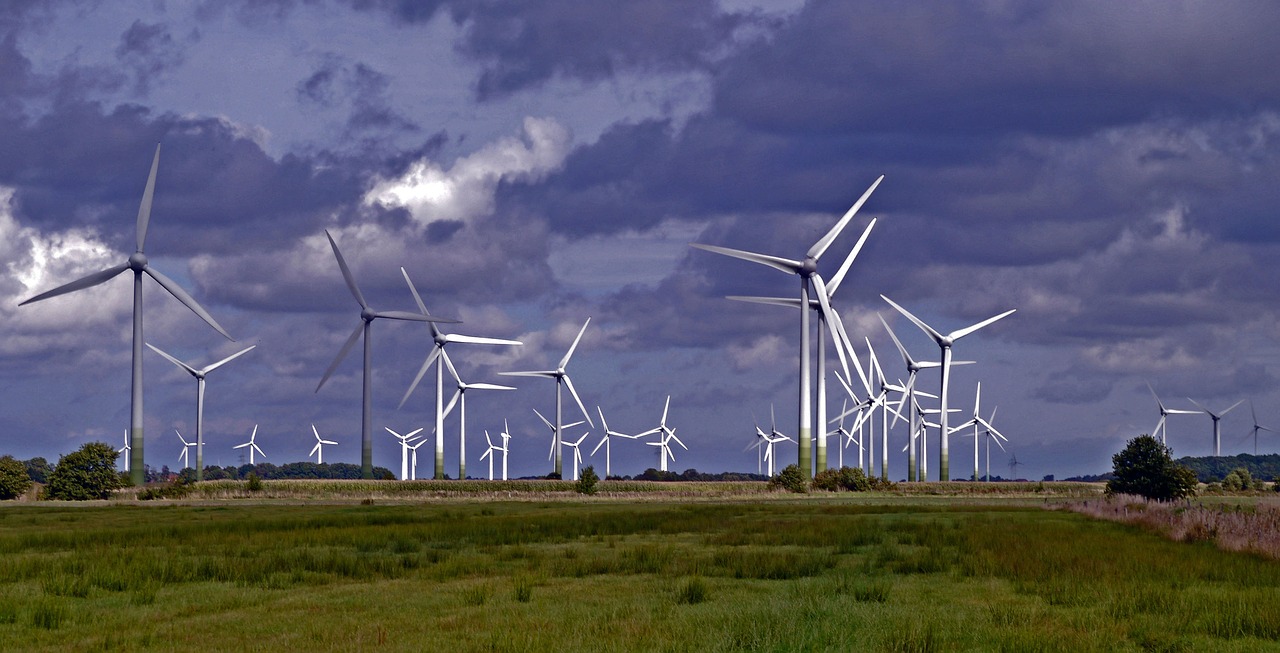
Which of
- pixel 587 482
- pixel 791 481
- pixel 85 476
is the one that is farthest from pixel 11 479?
pixel 791 481

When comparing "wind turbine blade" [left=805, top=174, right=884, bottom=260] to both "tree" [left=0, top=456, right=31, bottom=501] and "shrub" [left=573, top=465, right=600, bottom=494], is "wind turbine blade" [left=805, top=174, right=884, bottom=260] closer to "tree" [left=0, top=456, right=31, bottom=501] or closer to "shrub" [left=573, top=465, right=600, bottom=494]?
"shrub" [left=573, top=465, right=600, bottom=494]

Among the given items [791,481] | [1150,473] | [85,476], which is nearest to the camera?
[1150,473]

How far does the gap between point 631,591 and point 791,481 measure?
81736 mm

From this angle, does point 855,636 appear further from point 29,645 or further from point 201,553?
point 201,553

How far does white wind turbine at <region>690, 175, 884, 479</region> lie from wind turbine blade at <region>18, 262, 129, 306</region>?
174ft

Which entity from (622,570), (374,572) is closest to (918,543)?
(622,570)

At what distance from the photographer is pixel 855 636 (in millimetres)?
19359

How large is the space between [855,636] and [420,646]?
22.6 ft

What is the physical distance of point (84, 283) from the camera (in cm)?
10956

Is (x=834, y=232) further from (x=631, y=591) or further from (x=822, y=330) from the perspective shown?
(x=631, y=591)

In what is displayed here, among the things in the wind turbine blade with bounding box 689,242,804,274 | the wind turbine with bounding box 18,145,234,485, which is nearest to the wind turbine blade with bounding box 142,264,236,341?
the wind turbine with bounding box 18,145,234,485

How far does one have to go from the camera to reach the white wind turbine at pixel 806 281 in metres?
105

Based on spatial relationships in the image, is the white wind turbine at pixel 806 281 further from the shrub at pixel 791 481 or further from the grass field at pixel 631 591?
the grass field at pixel 631 591

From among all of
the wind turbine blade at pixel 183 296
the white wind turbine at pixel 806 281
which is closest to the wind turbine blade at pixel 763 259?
the white wind turbine at pixel 806 281
